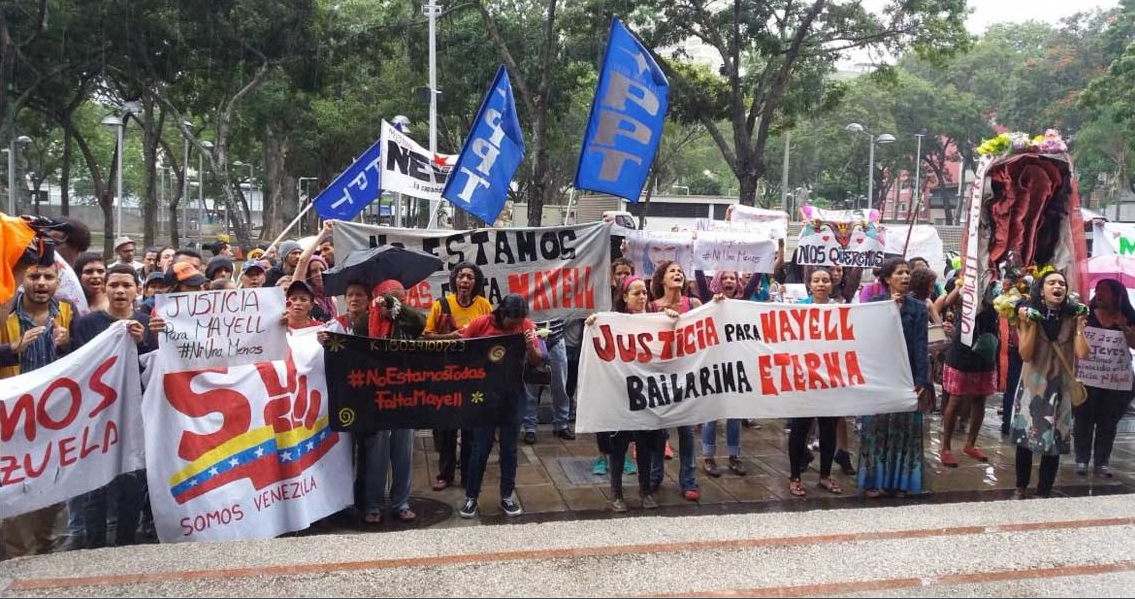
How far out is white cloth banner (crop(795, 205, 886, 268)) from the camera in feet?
34.0

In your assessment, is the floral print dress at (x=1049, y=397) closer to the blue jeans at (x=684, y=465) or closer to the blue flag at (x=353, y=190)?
the blue jeans at (x=684, y=465)

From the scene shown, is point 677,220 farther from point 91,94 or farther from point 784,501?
point 784,501

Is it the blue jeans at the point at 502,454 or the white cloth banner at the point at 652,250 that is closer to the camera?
the blue jeans at the point at 502,454

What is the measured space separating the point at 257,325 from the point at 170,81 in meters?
18.7

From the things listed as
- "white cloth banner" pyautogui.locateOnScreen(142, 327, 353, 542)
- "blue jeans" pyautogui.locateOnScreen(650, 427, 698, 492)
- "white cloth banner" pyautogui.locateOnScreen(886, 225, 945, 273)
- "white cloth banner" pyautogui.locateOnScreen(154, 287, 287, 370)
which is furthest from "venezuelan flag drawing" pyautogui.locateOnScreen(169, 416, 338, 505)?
"white cloth banner" pyautogui.locateOnScreen(886, 225, 945, 273)

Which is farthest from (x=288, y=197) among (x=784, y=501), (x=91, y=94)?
(x=784, y=501)

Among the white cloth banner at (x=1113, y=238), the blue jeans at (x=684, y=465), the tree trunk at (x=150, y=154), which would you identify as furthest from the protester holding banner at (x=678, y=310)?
the tree trunk at (x=150, y=154)

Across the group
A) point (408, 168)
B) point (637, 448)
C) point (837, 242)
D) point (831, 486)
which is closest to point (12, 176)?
point (408, 168)

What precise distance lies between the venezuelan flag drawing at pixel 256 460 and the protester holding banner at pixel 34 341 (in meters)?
0.72

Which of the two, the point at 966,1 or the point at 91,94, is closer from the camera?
the point at 966,1

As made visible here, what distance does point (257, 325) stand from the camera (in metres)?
4.96

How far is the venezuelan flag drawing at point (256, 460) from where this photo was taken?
4.73m

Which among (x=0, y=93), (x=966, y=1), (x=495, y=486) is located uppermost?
(x=966, y=1)

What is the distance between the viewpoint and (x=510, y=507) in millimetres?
5520
